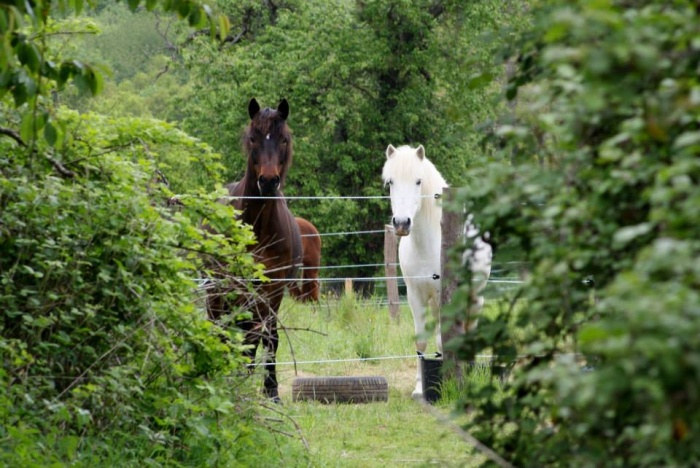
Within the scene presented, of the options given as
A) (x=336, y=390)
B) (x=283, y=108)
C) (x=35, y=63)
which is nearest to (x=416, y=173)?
(x=283, y=108)

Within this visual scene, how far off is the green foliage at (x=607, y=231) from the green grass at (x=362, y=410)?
0.77 meters

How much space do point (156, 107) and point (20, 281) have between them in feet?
162

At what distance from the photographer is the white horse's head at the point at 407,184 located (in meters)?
8.21

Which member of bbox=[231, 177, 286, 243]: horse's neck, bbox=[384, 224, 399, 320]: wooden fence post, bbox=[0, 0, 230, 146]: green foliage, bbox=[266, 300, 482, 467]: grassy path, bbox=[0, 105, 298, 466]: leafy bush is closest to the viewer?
bbox=[0, 0, 230, 146]: green foliage

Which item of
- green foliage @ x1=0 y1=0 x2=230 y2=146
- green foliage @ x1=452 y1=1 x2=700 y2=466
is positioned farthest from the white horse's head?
green foliage @ x1=452 y1=1 x2=700 y2=466

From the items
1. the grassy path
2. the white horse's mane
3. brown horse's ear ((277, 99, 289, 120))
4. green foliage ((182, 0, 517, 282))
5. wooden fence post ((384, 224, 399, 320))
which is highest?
green foliage ((182, 0, 517, 282))

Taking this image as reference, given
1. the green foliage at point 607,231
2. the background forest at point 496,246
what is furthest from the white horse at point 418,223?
the green foliage at point 607,231

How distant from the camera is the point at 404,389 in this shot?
28.2 ft

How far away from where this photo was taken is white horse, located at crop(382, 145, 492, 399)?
8.28m

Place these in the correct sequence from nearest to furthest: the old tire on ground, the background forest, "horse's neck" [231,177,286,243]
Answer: the background forest, the old tire on ground, "horse's neck" [231,177,286,243]

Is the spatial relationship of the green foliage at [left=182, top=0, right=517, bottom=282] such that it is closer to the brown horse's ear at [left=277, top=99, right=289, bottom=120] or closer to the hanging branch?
the brown horse's ear at [left=277, top=99, right=289, bottom=120]

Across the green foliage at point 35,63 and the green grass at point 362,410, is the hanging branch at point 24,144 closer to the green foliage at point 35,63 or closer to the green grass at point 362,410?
the green foliage at point 35,63

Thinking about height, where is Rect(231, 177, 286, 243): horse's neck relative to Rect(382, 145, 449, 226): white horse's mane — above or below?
below

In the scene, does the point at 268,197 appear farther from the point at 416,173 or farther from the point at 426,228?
the point at 426,228
